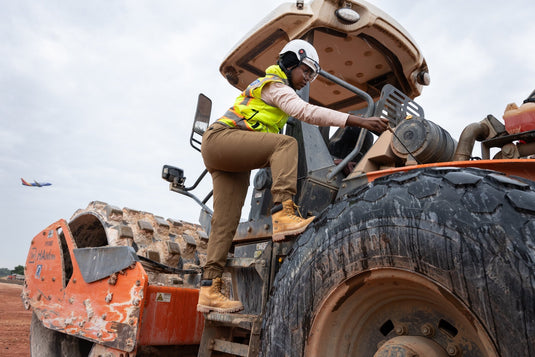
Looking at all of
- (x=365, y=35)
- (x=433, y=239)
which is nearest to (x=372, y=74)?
(x=365, y=35)

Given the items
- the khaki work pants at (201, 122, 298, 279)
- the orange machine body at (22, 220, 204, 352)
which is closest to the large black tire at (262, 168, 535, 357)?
the khaki work pants at (201, 122, 298, 279)

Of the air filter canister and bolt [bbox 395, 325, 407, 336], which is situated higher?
the air filter canister

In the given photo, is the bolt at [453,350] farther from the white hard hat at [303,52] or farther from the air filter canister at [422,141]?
the white hard hat at [303,52]

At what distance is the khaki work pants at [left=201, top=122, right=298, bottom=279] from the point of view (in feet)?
7.73

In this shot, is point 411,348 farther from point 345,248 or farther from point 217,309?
point 217,309

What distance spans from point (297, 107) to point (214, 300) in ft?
3.69

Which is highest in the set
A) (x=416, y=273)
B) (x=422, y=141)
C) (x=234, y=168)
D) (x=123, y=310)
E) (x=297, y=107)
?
(x=297, y=107)

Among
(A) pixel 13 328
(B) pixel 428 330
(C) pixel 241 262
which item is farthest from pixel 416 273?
(A) pixel 13 328

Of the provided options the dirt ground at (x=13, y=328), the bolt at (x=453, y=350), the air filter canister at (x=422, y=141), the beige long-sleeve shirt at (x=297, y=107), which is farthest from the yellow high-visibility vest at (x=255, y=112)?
the dirt ground at (x=13, y=328)

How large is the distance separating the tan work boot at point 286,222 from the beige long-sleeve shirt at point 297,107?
43 cm

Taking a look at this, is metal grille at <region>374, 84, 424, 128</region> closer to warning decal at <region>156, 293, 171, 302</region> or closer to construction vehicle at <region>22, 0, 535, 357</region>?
construction vehicle at <region>22, 0, 535, 357</region>

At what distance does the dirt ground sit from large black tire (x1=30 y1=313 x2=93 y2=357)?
2653 millimetres

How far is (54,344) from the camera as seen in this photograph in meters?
4.05

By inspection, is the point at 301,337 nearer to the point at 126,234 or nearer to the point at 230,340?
the point at 230,340
